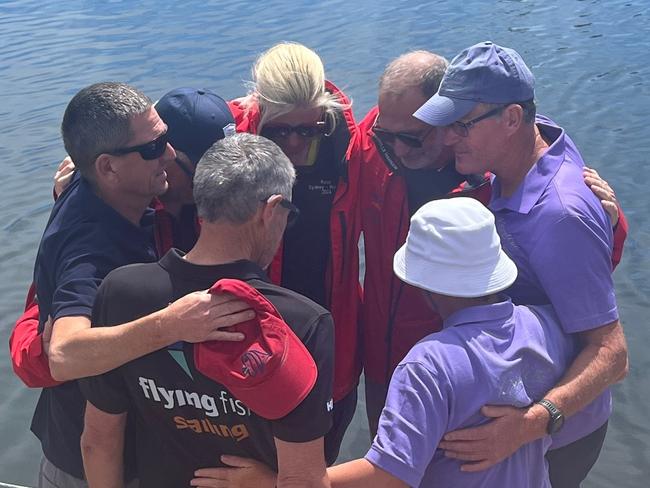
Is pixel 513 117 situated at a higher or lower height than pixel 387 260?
higher

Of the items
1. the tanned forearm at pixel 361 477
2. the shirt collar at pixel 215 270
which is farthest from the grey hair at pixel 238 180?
the tanned forearm at pixel 361 477

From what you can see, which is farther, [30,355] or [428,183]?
[428,183]

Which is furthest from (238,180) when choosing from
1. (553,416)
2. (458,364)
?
(553,416)

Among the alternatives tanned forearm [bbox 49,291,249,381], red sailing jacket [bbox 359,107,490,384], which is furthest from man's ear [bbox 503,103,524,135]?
tanned forearm [bbox 49,291,249,381]

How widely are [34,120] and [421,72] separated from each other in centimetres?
1338

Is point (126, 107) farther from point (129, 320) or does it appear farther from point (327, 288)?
point (327, 288)

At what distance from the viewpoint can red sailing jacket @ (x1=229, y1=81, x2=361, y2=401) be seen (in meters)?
3.67

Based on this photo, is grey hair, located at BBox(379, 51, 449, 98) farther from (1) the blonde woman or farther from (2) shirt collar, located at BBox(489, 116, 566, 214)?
(2) shirt collar, located at BBox(489, 116, 566, 214)

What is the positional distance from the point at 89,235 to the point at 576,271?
1.84 metres

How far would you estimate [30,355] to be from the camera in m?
2.84

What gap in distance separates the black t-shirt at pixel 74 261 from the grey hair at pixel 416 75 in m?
1.33

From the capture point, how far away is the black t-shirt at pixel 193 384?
227 centimetres

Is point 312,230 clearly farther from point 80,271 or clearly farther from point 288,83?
point 80,271

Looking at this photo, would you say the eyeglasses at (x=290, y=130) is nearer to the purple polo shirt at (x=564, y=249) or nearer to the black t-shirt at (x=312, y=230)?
the black t-shirt at (x=312, y=230)
